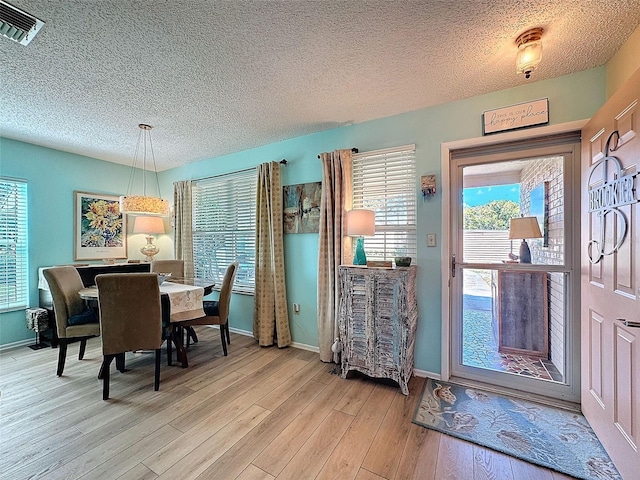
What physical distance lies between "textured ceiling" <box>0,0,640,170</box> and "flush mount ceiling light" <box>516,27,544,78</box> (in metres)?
0.05

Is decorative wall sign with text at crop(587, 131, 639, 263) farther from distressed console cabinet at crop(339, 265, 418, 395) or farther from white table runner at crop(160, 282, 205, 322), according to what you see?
white table runner at crop(160, 282, 205, 322)

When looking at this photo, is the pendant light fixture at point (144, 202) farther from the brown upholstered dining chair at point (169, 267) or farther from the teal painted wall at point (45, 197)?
the teal painted wall at point (45, 197)

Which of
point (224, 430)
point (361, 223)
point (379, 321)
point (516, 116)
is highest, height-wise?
point (516, 116)

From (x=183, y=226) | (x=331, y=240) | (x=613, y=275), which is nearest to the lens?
(x=613, y=275)

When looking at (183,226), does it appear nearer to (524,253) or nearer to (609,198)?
(524,253)

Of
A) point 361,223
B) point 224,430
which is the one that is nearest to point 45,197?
point 224,430

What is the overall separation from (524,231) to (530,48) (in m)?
1.33

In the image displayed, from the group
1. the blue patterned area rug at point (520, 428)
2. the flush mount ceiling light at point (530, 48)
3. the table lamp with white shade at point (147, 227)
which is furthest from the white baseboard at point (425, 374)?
the table lamp with white shade at point (147, 227)

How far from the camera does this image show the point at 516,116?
6.91ft

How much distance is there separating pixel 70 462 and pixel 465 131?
3.62 metres

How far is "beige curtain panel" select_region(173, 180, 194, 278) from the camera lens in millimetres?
4078

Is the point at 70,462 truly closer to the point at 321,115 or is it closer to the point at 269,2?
the point at 269,2

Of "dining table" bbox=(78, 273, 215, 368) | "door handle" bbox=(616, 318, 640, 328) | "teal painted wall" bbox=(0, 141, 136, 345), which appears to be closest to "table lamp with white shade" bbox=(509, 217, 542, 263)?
"door handle" bbox=(616, 318, 640, 328)

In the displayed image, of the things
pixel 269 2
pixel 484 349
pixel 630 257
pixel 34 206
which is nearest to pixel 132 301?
pixel 269 2
